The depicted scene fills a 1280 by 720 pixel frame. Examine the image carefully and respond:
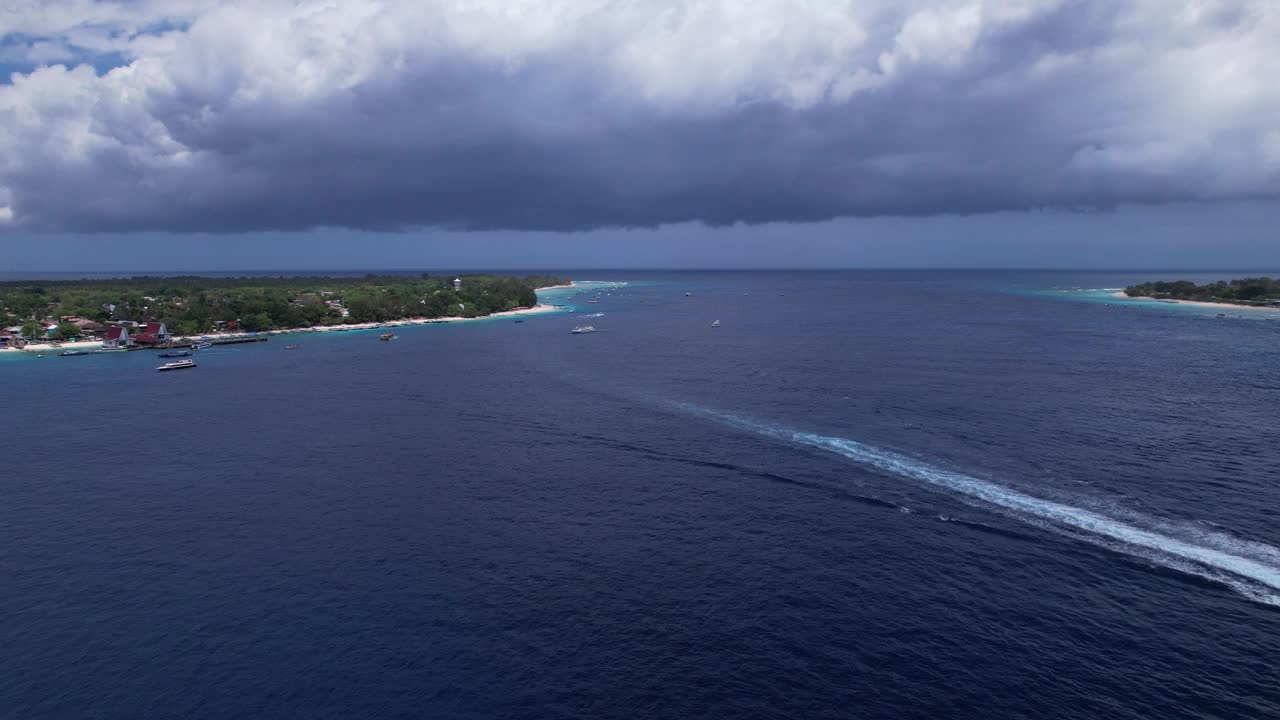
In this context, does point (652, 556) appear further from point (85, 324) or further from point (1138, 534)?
point (85, 324)

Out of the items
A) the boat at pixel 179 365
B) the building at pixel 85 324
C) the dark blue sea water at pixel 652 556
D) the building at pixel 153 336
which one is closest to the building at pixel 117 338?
the building at pixel 153 336

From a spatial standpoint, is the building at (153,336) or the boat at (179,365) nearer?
the boat at (179,365)

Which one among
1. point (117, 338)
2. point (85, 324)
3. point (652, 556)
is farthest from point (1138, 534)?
point (85, 324)

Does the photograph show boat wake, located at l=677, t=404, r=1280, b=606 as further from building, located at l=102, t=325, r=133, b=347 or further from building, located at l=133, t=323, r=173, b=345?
building, located at l=102, t=325, r=133, b=347

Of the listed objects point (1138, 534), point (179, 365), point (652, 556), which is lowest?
point (652, 556)

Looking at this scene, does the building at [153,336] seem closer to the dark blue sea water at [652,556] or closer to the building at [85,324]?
the building at [85,324]
